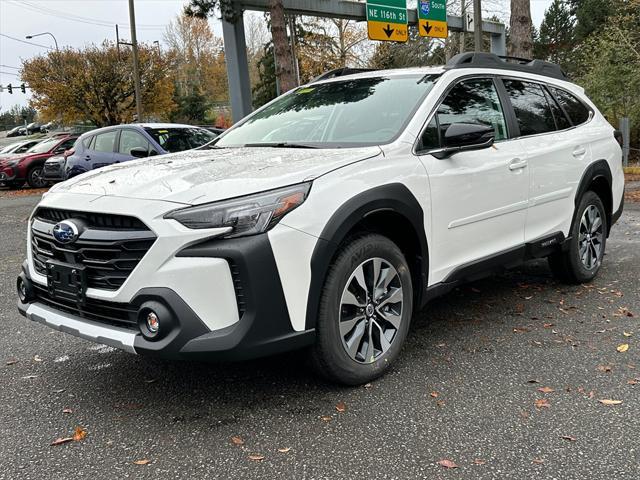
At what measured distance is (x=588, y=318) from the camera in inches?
170

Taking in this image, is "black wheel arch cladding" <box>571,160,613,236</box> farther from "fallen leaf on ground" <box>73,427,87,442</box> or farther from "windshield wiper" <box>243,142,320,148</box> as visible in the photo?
"fallen leaf on ground" <box>73,427,87,442</box>

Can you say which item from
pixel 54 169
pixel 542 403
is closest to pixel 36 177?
pixel 54 169

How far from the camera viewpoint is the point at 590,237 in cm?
516

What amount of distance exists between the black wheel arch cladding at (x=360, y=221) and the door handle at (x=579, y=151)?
6.70 feet

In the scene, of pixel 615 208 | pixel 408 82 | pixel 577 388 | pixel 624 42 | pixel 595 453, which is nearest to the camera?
pixel 595 453

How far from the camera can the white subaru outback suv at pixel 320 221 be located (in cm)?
269

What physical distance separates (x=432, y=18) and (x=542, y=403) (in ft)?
59.2

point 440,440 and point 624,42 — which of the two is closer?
point 440,440

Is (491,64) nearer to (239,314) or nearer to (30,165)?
(239,314)

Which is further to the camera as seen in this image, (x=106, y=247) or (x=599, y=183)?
(x=599, y=183)

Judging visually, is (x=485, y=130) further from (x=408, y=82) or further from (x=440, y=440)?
(x=440, y=440)

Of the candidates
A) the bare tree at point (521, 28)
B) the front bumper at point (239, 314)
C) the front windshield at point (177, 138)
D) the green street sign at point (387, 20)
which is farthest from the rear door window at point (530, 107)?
the green street sign at point (387, 20)

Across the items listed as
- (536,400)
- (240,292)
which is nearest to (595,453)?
(536,400)

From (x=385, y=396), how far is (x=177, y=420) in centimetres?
106
